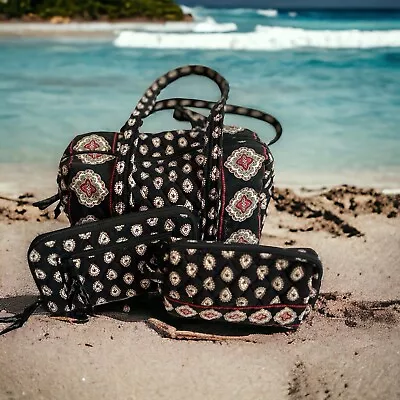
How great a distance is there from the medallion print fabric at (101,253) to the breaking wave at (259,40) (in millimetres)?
6371

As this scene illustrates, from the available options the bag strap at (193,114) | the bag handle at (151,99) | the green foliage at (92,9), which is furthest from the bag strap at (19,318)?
the green foliage at (92,9)

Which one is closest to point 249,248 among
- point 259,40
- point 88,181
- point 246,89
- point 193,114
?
point 88,181

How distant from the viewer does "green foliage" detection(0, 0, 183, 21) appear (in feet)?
32.5

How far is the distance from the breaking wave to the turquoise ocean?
0.02 meters

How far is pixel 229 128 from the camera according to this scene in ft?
5.71

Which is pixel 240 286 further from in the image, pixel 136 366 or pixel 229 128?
pixel 229 128

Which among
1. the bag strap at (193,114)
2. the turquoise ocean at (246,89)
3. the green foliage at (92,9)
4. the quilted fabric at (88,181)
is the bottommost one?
the turquoise ocean at (246,89)

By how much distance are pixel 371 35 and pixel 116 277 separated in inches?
324

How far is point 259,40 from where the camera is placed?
8312 millimetres

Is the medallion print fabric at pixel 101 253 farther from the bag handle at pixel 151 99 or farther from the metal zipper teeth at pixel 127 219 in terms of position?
the bag handle at pixel 151 99

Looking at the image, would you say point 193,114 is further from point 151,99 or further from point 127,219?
point 127,219

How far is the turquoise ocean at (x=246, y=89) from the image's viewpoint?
140 inches

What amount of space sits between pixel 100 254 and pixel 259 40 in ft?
23.6

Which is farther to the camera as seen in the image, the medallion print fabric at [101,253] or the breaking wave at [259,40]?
the breaking wave at [259,40]
